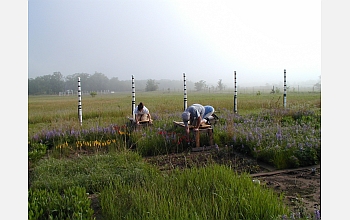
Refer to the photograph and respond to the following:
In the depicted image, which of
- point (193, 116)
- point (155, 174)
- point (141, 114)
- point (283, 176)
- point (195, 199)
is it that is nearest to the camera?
point (195, 199)

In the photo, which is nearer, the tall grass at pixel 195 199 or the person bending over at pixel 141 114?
the tall grass at pixel 195 199

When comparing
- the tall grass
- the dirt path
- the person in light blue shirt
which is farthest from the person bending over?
the tall grass

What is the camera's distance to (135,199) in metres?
3.31

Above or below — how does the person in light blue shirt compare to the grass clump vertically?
above

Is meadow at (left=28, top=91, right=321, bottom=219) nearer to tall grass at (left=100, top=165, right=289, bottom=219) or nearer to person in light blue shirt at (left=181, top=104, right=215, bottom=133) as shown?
tall grass at (left=100, top=165, right=289, bottom=219)

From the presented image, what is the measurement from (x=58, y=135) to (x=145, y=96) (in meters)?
8.02

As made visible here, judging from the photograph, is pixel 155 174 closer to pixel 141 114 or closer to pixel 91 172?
pixel 91 172

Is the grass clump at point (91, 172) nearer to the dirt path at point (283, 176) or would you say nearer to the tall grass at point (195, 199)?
the tall grass at point (195, 199)

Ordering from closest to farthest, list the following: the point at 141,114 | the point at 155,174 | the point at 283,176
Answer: the point at 155,174, the point at 283,176, the point at 141,114

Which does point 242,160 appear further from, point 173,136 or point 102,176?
point 102,176

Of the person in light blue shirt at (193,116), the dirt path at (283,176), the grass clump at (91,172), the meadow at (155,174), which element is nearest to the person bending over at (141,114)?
the meadow at (155,174)

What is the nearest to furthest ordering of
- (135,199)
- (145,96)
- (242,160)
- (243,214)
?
(243,214) → (135,199) → (242,160) → (145,96)

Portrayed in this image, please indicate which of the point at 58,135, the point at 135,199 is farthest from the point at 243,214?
the point at 58,135

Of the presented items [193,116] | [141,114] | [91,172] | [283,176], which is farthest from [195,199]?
[141,114]
